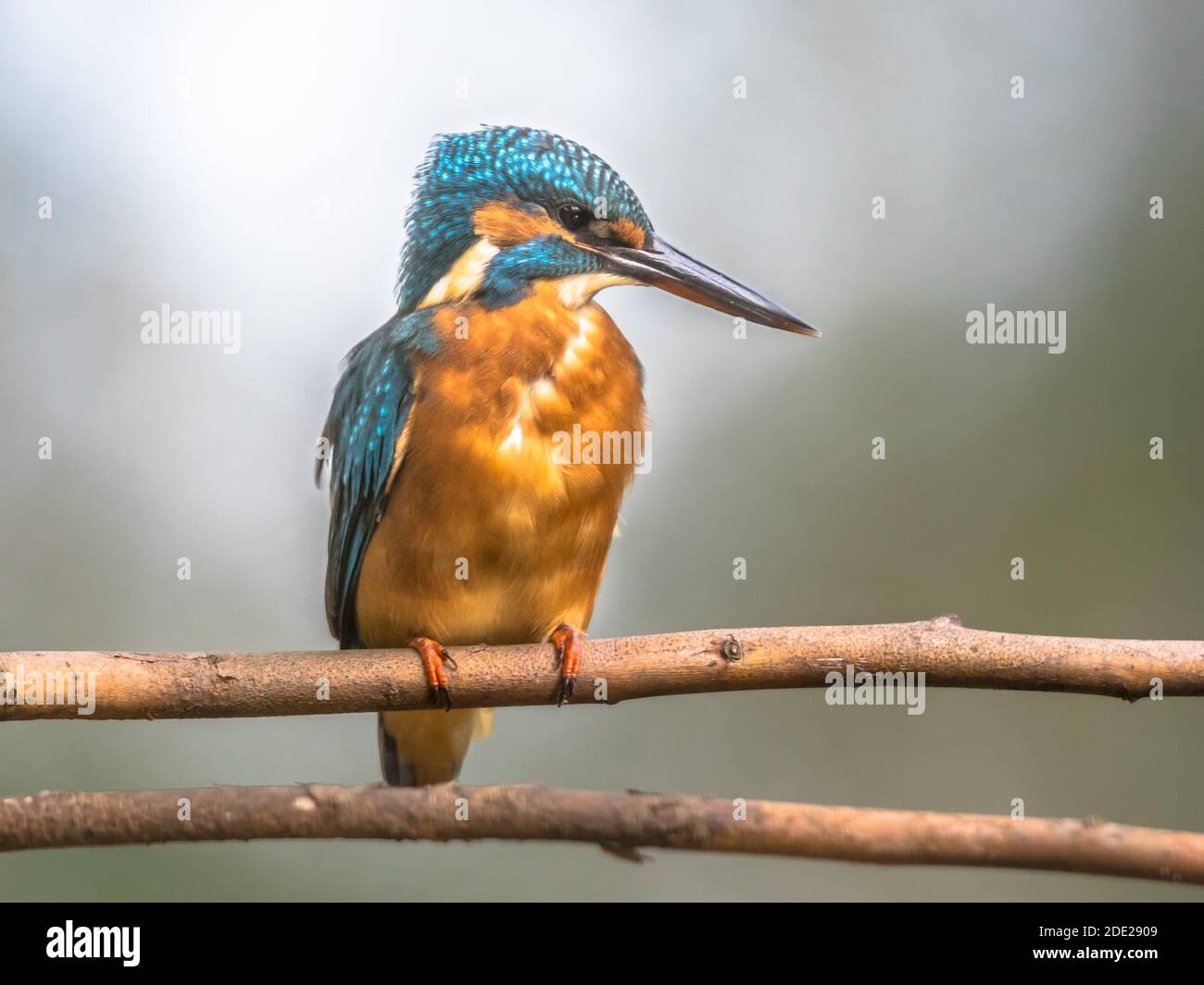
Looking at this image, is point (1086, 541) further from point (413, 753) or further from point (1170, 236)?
point (413, 753)

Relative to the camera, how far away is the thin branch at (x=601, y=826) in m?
1.32

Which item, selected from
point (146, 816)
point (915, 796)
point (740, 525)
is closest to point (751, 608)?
point (740, 525)

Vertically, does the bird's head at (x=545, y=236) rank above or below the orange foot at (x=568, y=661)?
above

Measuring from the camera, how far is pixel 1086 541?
14.2 feet

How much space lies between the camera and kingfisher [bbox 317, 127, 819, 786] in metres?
2.33

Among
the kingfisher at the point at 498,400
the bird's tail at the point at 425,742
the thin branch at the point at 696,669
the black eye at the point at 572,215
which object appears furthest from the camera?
the bird's tail at the point at 425,742

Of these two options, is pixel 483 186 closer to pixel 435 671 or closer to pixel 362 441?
pixel 362 441

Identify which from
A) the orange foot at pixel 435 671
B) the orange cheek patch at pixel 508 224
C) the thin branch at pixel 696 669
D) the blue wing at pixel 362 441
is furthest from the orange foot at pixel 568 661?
the orange cheek patch at pixel 508 224

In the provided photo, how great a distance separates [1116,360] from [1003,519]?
0.73 meters

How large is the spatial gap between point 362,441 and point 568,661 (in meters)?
0.68

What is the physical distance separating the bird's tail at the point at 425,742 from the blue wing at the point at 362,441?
24 cm

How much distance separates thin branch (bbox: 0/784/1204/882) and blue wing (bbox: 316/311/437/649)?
966 mm

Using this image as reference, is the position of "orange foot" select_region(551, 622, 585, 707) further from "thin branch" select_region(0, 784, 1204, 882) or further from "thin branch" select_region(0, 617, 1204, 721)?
"thin branch" select_region(0, 784, 1204, 882)

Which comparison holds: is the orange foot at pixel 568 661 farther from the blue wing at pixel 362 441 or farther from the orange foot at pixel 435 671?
the blue wing at pixel 362 441
